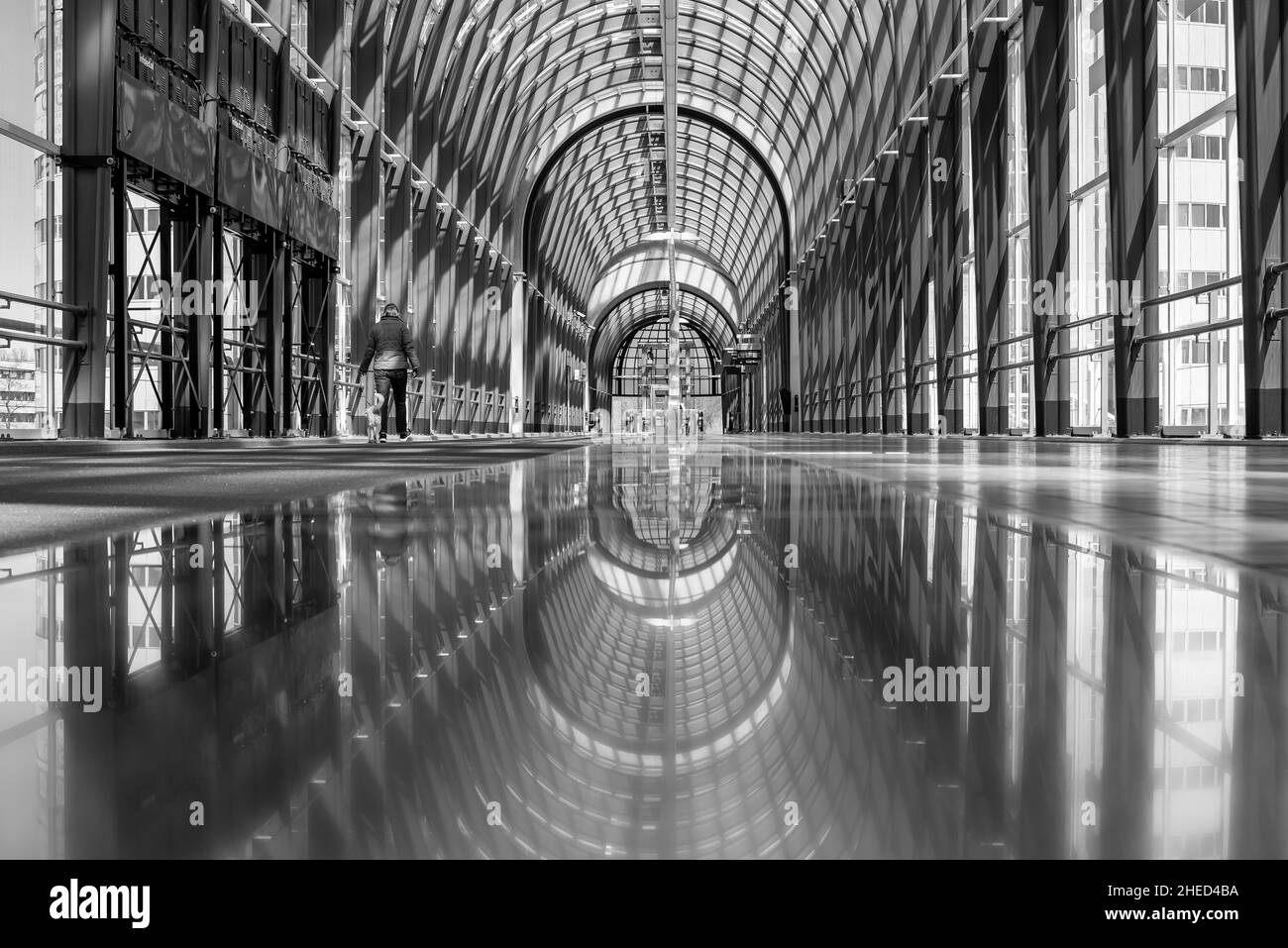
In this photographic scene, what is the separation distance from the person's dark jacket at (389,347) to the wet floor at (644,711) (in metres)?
13.0

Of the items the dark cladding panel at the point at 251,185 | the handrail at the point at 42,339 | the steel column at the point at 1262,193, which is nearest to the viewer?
the steel column at the point at 1262,193

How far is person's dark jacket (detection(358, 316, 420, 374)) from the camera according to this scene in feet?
46.5

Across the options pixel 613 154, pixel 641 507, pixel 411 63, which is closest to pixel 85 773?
pixel 641 507

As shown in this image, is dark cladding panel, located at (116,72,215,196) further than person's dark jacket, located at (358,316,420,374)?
No

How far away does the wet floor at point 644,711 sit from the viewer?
1.70ft

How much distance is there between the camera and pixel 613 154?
46.4 meters

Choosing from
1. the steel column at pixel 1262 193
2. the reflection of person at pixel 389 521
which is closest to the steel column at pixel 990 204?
the steel column at pixel 1262 193

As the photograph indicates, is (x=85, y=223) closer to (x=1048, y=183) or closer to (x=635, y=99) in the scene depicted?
(x=1048, y=183)

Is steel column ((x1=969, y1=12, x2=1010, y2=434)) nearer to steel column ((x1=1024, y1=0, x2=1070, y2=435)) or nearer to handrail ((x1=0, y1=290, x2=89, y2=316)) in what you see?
steel column ((x1=1024, y1=0, x2=1070, y2=435))

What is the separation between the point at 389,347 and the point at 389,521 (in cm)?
1208

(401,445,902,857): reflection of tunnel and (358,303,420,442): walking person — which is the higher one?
(358,303,420,442): walking person

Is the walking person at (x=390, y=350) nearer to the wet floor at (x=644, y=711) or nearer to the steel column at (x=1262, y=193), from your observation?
the steel column at (x=1262, y=193)

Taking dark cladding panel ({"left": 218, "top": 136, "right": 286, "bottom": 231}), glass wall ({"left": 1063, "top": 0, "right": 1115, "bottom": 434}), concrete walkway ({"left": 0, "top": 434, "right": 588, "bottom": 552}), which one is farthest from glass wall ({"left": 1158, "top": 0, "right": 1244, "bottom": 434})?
dark cladding panel ({"left": 218, "top": 136, "right": 286, "bottom": 231})

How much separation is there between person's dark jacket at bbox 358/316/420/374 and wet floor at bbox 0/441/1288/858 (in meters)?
13.0
